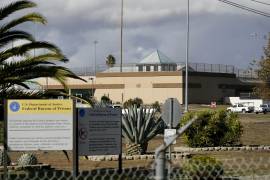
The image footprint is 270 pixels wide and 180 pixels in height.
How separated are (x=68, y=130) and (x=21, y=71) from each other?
338 cm

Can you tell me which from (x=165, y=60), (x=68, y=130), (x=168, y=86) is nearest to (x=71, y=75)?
(x=68, y=130)

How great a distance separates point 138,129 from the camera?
20891 mm

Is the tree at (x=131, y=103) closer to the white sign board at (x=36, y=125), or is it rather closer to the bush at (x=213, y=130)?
the bush at (x=213, y=130)

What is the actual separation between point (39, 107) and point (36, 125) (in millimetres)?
353

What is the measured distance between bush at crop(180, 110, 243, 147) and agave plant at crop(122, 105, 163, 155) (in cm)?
289

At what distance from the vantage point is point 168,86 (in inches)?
4099

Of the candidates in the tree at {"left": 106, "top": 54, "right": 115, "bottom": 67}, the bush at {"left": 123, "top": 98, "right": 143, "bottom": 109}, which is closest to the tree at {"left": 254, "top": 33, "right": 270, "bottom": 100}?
the bush at {"left": 123, "top": 98, "right": 143, "bottom": 109}

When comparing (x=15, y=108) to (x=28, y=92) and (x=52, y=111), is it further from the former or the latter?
(x=28, y=92)

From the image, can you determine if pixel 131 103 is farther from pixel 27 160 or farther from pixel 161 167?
pixel 161 167

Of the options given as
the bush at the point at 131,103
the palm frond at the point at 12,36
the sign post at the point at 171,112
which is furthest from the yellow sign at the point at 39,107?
the bush at the point at 131,103

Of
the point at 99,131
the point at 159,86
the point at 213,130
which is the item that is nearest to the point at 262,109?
the point at 159,86

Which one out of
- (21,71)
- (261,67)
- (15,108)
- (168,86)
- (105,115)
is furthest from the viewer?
(168,86)

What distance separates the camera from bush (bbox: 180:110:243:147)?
2384 centimetres

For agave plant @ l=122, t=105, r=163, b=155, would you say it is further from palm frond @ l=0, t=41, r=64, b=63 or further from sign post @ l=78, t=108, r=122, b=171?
sign post @ l=78, t=108, r=122, b=171
